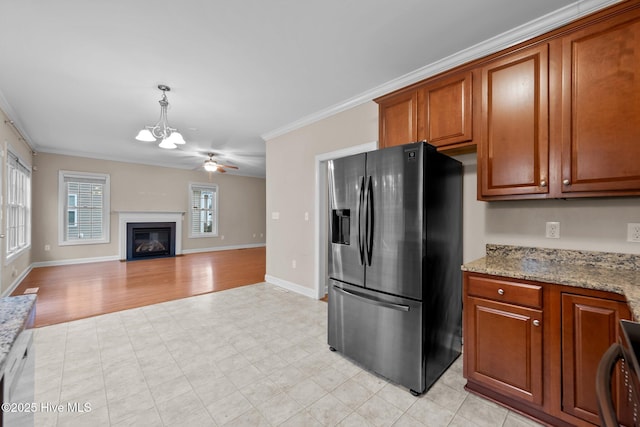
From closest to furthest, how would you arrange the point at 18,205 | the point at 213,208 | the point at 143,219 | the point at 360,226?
the point at 360,226 → the point at 18,205 → the point at 143,219 → the point at 213,208

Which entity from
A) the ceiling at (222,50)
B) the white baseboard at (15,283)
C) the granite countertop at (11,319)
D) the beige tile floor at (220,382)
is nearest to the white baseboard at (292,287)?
the beige tile floor at (220,382)

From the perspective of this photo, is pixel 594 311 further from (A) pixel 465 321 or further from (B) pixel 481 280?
(A) pixel 465 321

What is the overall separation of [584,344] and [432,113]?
73.5 inches

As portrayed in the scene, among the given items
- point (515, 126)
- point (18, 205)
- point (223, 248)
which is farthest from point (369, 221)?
point (223, 248)

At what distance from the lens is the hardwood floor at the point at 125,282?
3.53 metres

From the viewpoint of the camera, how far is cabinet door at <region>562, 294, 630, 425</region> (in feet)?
4.48

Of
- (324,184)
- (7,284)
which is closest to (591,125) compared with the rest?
(324,184)

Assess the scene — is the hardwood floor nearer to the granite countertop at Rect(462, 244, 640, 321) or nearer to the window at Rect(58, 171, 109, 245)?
the window at Rect(58, 171, 109, 245)

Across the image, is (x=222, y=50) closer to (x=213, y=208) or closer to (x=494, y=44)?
(x=494, y=44)

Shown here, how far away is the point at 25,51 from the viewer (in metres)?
Answer: 2.37

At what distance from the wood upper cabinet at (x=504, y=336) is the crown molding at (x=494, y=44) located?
182 cm

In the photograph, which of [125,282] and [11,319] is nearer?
[11,319]

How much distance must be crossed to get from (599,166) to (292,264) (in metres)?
3.53

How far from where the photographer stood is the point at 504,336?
1.69 m
